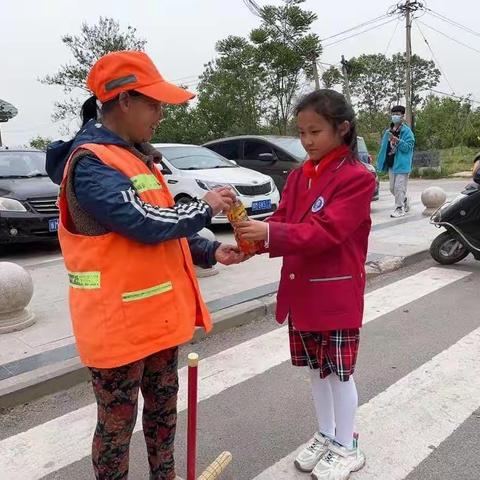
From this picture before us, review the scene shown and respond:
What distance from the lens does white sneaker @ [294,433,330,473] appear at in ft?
8.18

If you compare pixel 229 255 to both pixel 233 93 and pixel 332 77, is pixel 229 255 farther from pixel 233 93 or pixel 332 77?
pixel 332 77

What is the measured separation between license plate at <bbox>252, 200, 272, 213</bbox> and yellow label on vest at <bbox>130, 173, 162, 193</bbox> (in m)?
6.32

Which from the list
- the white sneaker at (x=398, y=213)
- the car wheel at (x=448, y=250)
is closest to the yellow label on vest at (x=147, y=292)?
the car wheel at (x=448, y=250)

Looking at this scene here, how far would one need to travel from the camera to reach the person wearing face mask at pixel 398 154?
943cm

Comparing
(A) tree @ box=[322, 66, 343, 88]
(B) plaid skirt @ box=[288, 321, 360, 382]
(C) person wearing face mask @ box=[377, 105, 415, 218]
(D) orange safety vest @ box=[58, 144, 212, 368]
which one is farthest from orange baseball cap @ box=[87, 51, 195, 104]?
(A) tree @ box=[322, 66, 343, 88]

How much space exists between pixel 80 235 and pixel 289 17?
22825mm

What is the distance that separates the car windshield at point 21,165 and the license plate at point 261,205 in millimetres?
3158

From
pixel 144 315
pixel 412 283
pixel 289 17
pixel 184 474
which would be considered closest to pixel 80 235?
pixel 144 315

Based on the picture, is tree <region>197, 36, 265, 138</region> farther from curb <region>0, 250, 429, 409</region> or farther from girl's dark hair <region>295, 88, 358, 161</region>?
girl's dark hair <region>295, 88, 358, 161</region>

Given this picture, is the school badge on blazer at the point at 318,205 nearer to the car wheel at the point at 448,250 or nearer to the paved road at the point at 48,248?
the car wheel at the point at 448,250

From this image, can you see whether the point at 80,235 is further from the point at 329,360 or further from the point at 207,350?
the point at 207,350

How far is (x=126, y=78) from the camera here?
1727 millimetres

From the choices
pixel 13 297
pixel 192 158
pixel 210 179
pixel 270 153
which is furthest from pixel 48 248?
pixel 270 153

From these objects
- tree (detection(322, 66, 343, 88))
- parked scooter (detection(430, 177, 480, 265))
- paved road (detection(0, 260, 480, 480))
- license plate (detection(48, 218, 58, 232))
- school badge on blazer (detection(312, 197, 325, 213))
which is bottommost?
paved road (detection(0, 260, 480, 480))
